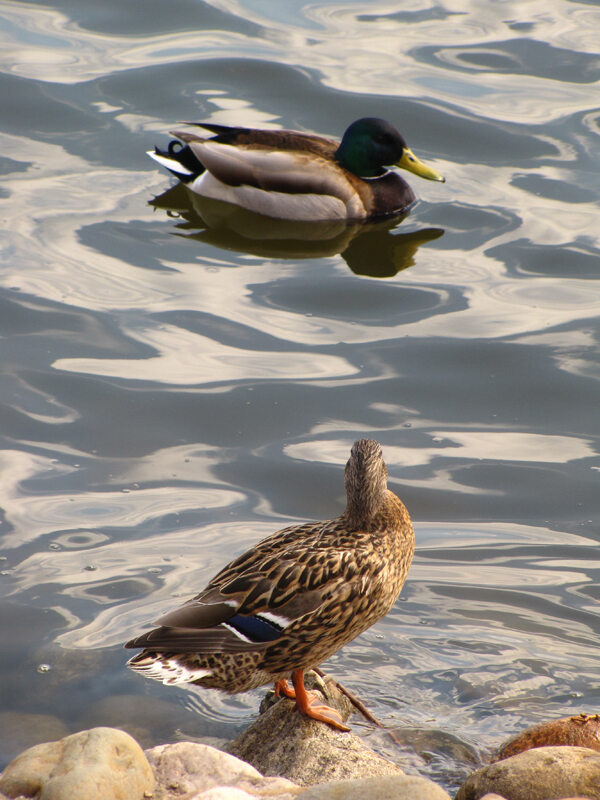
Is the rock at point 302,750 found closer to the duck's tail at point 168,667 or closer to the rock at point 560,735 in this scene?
the duck's tail at point 168,667

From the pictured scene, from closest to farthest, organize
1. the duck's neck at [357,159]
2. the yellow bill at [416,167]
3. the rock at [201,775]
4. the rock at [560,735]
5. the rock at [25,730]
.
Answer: the rock at [201,775] → the rock at [560,735] → the rock at [25,730] → the yellow bill at [416,167] → the duck's neck at [357,159]

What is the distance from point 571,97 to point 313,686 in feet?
27.6

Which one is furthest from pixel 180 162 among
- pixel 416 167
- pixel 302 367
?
pixel 302 367

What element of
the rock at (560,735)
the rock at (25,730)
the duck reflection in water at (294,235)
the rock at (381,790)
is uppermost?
the duck reflection in water at (294,235)

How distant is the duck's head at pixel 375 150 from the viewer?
Result: 10.5 m

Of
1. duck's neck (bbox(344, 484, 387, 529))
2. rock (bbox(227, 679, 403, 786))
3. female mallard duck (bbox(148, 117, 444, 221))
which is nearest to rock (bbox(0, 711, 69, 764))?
rock (bbox(227, 679, 403, 786))

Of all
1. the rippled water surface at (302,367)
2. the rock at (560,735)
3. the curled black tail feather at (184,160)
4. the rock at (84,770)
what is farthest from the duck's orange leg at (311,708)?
the curled black tail feather at (184,160)

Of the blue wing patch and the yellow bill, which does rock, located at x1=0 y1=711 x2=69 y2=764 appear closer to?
the blue wing patch

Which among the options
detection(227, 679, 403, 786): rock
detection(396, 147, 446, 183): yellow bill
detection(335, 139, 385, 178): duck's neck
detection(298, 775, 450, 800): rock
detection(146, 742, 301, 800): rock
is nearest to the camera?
detection(298, 775, 450, 800): rock

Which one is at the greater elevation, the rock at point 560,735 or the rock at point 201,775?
the rock at point 201,775

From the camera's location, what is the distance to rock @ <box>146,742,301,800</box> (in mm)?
3713

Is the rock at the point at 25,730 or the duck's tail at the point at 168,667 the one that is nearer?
the duck's tail at the point at 168,667

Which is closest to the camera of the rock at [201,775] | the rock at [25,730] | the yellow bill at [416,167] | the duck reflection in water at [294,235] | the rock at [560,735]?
the rock at [201,775]

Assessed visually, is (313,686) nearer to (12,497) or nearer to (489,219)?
(12,497)
